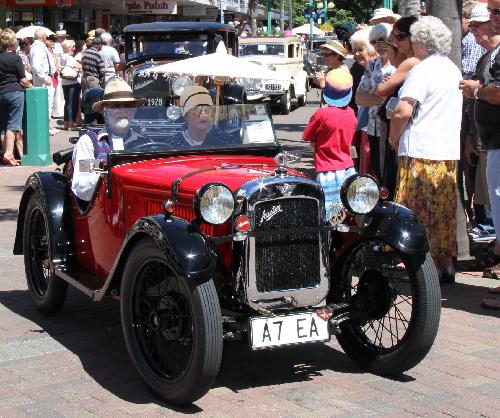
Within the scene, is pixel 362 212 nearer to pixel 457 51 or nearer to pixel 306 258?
pixel 306 258

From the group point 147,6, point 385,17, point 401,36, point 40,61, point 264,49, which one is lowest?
point 401,36

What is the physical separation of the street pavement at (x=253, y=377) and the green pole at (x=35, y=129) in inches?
319

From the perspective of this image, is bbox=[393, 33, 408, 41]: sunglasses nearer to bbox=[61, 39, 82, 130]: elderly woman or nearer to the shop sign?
bbox=[61, 39, 82, 130]: elderly woman

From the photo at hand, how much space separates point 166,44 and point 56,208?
42.7ft

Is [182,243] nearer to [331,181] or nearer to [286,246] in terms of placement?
[286,246]

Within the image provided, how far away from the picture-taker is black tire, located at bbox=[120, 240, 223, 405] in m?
4.75

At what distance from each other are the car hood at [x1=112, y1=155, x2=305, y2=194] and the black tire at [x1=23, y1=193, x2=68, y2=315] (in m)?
0.93

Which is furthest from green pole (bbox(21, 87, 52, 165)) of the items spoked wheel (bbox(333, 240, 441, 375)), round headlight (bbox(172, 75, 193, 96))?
spoked wheel (bbox(333, 240, 441, 375))

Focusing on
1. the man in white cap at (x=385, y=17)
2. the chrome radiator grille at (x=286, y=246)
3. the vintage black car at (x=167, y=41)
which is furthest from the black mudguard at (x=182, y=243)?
the vintage black car at (x=167, y=41)

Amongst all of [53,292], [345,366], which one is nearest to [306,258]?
[345,366]

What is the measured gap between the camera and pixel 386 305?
551 centimetres

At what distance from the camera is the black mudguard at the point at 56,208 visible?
6535 millimetres

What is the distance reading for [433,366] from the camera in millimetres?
5605

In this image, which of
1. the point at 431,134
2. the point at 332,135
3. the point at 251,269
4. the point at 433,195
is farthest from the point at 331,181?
the point at 251,269
